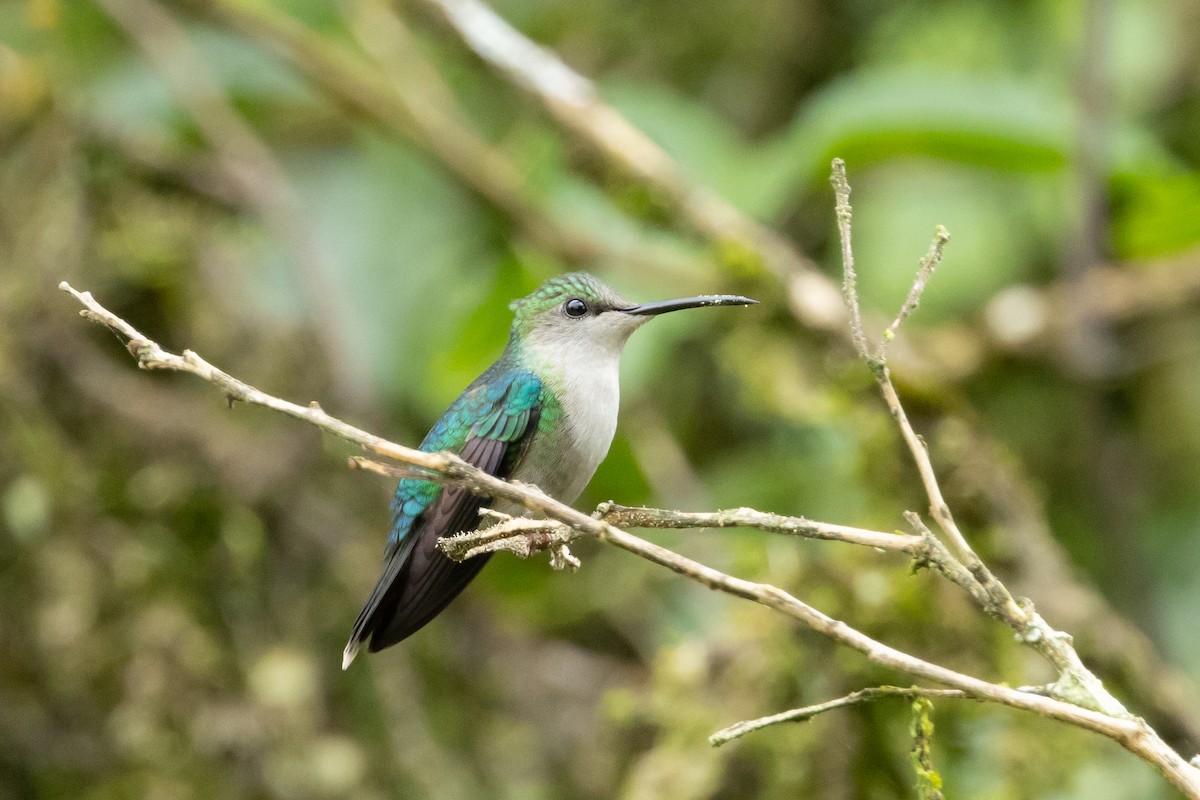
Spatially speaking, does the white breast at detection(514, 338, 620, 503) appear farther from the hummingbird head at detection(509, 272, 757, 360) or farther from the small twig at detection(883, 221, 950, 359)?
the small twig at detection(883, 221, 950, 359)

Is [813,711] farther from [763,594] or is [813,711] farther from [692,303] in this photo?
[692,303]

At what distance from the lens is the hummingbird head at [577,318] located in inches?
102

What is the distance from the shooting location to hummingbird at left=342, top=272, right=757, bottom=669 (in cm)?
205

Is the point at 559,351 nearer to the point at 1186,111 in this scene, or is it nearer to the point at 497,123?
the point at 497,123

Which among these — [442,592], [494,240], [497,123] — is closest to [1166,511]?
[494,240]

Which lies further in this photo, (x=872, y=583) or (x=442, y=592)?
(x=872, y=583)

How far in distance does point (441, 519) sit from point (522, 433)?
28 centimetres

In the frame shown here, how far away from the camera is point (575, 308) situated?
272cm

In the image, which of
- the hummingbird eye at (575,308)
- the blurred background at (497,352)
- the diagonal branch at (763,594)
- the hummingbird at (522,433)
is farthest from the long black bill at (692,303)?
the blurred background at (497,352)

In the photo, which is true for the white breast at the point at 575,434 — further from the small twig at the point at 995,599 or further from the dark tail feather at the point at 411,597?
the small twig at the point at 995,599

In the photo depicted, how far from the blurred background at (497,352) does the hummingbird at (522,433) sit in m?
1.15

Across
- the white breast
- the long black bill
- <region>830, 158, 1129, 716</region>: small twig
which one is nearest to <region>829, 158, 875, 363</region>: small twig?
<region>830, 158, 1129, 716</region>: small twig

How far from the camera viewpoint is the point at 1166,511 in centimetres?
455

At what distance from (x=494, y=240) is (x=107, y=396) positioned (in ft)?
4.60
